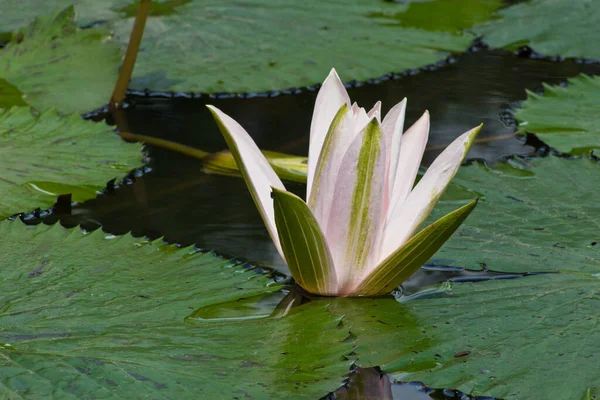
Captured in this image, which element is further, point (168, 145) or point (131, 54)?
point (131, 54)

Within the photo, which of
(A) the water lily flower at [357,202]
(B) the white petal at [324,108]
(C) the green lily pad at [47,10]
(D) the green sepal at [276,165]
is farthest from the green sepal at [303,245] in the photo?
(C) the green lily pad at [47,10]

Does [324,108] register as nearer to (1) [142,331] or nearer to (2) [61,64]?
(1) [142,331]

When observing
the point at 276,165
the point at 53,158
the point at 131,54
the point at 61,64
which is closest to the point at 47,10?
the point at 61,64

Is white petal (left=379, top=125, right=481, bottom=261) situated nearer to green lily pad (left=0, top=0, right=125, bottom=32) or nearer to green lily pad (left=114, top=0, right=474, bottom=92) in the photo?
green lily pad (left=114, top=0, right=474, bottom=92)

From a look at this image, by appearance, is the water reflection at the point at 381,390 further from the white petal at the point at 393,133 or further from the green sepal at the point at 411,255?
the white petal at the point at 393,133

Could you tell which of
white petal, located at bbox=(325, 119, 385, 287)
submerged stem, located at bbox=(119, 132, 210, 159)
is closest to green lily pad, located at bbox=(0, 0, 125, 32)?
submerged stem, located at bbox=(119, 132, 210, 159)

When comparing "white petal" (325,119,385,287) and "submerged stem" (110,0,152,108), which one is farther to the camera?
"submerged stem" (110,0,152,108)

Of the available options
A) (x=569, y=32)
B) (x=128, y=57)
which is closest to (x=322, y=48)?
(x=128, y=57)
